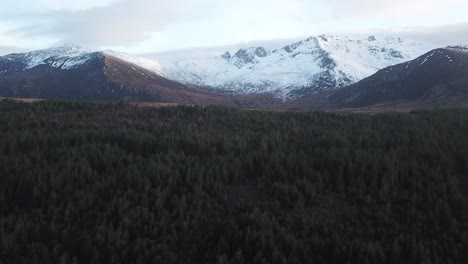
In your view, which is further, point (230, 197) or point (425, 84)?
point (425, 84)

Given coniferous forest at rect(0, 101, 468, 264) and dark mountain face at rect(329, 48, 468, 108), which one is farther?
dark mountain face at rect(329, 48, 468, 108)

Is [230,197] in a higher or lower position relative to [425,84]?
lower

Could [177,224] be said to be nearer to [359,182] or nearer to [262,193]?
[262,193]

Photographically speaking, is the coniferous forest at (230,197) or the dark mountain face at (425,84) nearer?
the coniferous forest at (230,197)
